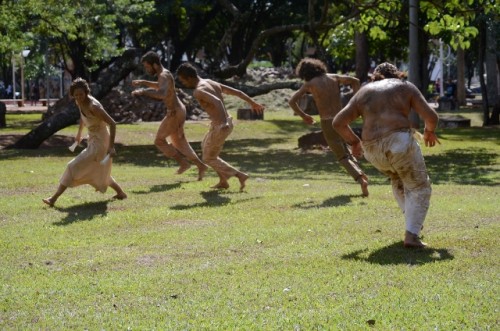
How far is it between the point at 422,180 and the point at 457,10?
1064 centimetres

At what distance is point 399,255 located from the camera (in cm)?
824

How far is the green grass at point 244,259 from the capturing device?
6.31 meters

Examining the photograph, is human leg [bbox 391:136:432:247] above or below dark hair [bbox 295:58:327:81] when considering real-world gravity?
below

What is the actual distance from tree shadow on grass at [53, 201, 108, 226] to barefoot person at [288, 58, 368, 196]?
2790mm

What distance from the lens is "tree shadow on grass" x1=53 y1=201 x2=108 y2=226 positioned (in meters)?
10.8

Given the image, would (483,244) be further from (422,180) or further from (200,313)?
(200,313)

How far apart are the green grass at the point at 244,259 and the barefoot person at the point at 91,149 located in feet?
1.09

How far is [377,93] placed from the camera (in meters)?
8.53

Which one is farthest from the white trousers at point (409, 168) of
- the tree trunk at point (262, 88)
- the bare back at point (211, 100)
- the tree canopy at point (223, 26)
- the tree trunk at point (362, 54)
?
the tree trunk at point (362, 54)

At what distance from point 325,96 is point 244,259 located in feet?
16.6

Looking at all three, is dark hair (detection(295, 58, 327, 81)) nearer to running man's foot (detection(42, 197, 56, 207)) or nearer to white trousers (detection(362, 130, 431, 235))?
running man's foot (detection(42, 197, 56, 207))

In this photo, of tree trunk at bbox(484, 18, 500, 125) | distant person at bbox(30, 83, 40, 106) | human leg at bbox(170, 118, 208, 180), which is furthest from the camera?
distant person at bbox(30, 83, 40, 106)

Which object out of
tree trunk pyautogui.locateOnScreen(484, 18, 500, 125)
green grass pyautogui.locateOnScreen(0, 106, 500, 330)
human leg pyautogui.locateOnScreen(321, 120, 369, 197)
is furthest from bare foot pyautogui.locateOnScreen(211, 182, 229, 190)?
tree trunk pyautogui.locateOnScreen(484, 18, 500, 125)

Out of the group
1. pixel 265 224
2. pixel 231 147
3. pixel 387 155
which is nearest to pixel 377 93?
pixel 387 155
